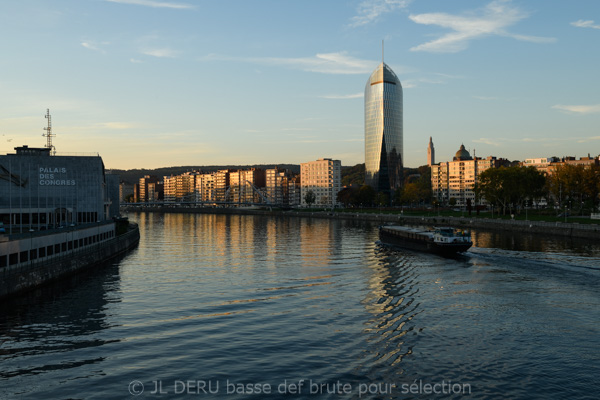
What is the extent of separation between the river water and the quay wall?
1.85 m

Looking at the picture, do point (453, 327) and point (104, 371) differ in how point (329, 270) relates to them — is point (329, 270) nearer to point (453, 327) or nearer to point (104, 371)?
point (453, 327)

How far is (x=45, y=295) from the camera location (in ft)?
148

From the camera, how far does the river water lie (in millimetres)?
22938

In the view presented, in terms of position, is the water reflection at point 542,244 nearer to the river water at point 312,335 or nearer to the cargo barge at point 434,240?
the cargo barge at point 434,240

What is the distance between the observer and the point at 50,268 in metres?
51.0

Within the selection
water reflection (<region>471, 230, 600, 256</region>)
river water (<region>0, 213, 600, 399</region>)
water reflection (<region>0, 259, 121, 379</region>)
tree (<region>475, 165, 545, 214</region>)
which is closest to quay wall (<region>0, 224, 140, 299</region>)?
water reflection (<region>0, 259, 121, 379</region>)

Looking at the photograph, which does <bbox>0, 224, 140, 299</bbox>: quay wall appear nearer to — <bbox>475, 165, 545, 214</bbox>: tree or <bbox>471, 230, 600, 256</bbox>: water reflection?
<bbox>471, 230, 600, 256</bbox>: water reflection

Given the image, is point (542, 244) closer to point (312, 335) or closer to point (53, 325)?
point (312, 335)

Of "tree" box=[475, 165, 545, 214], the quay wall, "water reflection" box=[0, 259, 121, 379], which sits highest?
"tree" box=[475, 165, 545, 214]

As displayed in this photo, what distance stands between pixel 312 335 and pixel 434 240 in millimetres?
48358

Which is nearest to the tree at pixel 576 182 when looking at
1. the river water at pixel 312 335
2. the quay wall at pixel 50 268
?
the river water at pixel 312 335

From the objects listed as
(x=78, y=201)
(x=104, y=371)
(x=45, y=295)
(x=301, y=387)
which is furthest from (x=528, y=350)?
(x=78, y=201)

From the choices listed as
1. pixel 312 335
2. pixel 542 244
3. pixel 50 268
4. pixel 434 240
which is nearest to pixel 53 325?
pixel 312 335

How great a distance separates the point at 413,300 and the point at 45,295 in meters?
32.4
